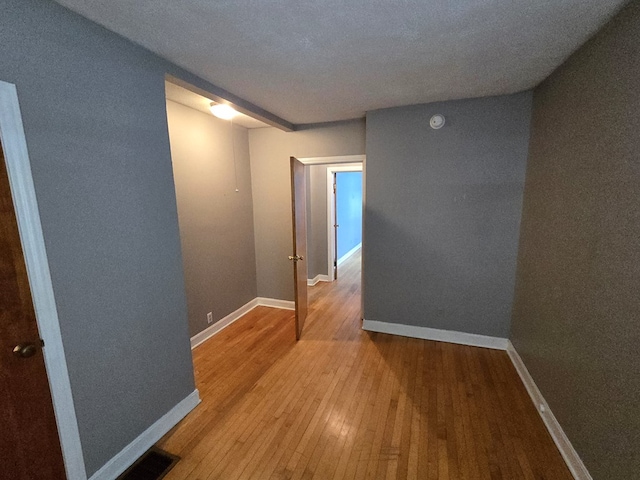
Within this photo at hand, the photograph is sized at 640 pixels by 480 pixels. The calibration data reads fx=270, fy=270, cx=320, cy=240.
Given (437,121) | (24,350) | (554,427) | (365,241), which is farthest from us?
(365,241)

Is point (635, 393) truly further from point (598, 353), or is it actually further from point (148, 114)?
point (148, 114)

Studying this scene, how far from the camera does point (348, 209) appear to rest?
6.77 metres

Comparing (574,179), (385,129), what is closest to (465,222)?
(574,179)

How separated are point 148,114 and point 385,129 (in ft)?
7.07

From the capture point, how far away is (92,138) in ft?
4.49

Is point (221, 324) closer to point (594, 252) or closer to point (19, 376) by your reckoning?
point (19, 376)

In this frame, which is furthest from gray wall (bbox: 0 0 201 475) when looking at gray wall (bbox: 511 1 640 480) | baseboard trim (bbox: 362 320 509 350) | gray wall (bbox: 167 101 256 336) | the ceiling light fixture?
gray wall (bbox: 511 1 640 480)

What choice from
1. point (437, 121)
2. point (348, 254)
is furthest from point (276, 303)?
point (348, 254)

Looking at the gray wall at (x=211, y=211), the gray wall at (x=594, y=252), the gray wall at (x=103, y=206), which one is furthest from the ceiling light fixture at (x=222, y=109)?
the gray wall at (x=594, y=252)

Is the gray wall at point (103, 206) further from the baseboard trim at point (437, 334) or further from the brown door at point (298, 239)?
the baseboard trim at point (437, 334)

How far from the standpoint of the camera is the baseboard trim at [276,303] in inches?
152

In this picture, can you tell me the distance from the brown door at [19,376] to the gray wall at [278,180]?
8.77ft

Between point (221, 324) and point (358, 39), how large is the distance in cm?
314

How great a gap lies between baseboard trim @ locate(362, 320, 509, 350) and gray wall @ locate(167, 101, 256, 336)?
177 cm
